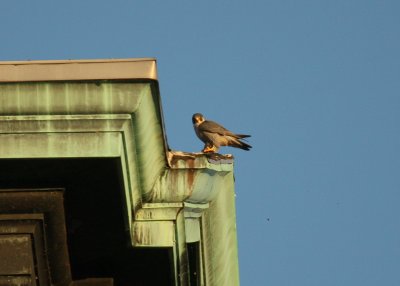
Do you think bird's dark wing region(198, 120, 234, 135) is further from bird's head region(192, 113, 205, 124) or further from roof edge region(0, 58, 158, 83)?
roof edge region(0, 58, 158, 83)

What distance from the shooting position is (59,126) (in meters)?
8.73

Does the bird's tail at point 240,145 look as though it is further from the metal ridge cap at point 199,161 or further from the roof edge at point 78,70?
the roof edge at point 78,70

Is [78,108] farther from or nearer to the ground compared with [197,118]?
nearer to the ground

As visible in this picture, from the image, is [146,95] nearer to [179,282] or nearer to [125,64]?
[125,64]

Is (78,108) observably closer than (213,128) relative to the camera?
Yes

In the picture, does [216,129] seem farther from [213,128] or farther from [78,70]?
[78,70]

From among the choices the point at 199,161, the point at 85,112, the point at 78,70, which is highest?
the point at 78,70

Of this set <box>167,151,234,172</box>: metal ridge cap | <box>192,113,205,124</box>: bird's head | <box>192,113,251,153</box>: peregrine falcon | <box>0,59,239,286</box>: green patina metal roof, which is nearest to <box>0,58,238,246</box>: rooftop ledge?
<box>0,59,239,286</box>: green patina metal roof

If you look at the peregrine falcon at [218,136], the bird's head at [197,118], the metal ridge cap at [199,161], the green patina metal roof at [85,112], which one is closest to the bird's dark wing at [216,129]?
the peregrine falcon at [218,136]

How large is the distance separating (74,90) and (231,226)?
84.3 inches

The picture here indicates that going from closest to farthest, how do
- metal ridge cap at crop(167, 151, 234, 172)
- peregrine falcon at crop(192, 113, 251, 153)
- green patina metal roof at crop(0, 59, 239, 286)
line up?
1. green patina metal roof at crop(0, 59, 239, 286)
2. metal ridge cap at crop(167, 151, 234, 172)
3. peregrine falcon at crop(192, 113, 251, 153)

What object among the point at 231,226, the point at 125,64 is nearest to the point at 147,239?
the point at 231,226

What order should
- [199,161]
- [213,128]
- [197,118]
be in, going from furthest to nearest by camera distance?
[197,118] < [213,128] < [199,161]

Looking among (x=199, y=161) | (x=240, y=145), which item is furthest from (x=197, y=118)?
(x=199, y=161)
